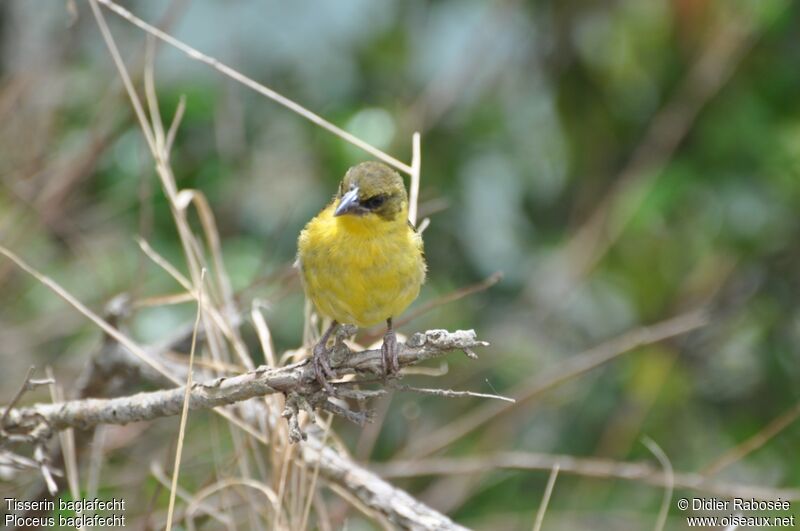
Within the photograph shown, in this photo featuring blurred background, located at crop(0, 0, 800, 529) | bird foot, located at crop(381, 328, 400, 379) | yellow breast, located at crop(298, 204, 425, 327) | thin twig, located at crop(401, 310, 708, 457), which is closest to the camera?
bird foot, located at crop(381, 328, 400, 379)

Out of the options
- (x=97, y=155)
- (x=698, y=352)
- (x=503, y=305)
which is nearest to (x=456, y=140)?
(x=503, y=305)

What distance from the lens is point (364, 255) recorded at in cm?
253

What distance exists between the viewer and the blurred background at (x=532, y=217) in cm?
397

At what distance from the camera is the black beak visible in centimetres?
260

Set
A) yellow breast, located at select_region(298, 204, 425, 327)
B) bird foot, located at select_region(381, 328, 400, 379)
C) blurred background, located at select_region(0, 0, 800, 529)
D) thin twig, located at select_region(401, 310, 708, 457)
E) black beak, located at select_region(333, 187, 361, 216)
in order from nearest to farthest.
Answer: bird foot, located at select_region(381, 328, 400, 379), yellow breast, located at select_region(298, 204, 425, 327), black beak, located at select_region(333, 187, 361, 216), thin twig, located at select_region(401, 310, 708, 457), blurred background, located at select_region(0, 0, 800, 529)

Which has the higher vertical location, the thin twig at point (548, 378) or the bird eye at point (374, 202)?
the bird eye at point (374, 202)

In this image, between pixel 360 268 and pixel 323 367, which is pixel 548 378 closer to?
pixel 360 268

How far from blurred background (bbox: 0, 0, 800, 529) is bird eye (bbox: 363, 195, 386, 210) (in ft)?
3.42

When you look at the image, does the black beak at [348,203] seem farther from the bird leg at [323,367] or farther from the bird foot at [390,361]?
the bird foot at [390,361]

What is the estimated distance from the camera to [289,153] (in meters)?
4.89
